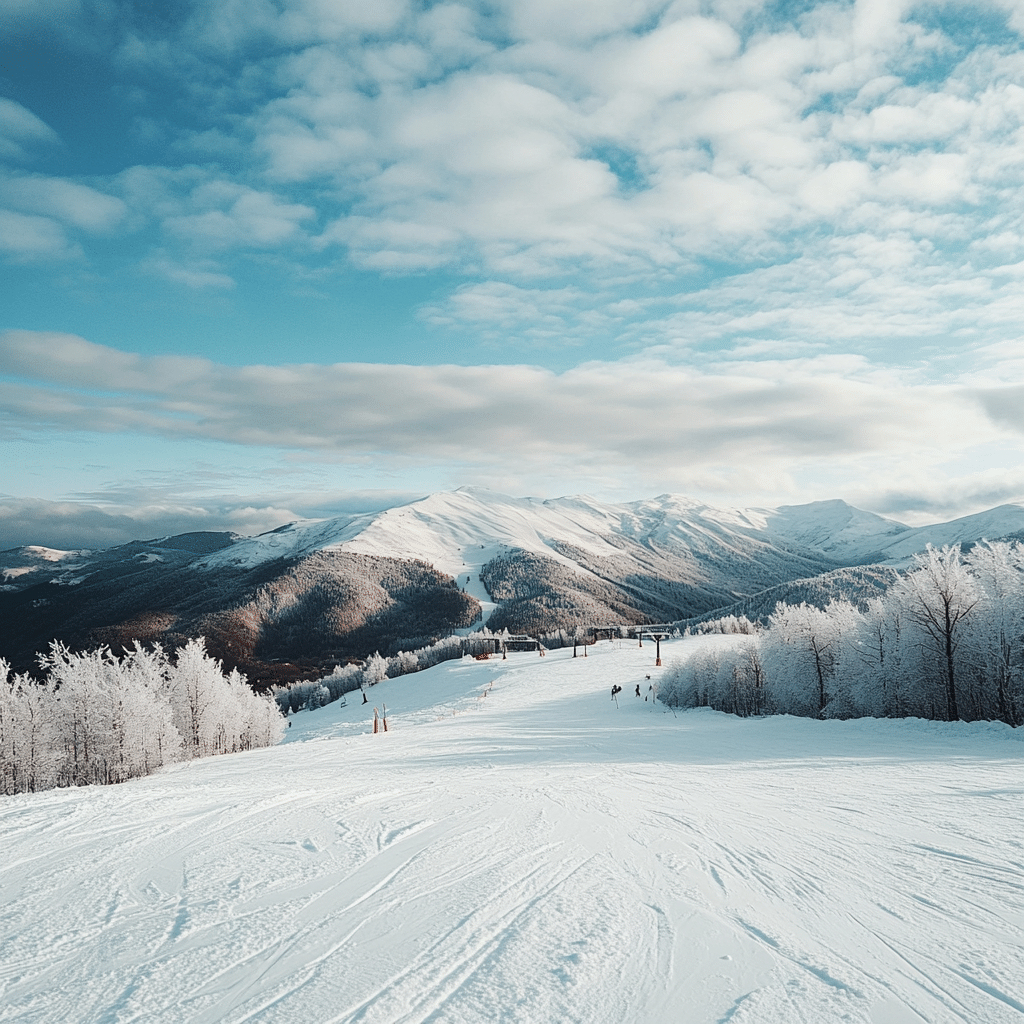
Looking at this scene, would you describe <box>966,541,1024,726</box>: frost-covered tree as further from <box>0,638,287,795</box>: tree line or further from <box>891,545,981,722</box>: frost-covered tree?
<box>0,638,287,795</box>: tree line

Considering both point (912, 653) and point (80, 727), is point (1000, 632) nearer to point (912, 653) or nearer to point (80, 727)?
point (912, 653)

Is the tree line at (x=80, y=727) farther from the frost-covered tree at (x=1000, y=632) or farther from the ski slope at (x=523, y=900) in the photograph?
the frost-covered tree at (x=1000, y=632)

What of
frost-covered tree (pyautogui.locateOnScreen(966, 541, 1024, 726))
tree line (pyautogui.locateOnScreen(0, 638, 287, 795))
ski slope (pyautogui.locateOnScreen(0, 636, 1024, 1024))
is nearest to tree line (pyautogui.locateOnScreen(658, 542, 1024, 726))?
frost-covered tree (pyautogui.locateOnScreen(966, 541, 1024, 726))

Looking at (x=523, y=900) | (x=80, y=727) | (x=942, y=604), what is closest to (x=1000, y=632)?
(x=942, y=604)

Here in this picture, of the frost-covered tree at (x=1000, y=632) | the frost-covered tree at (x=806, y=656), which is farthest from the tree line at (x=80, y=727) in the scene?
the frost-covered tree at (x=1000, y=632)

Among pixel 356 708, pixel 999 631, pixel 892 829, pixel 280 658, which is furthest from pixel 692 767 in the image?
pixel 280 658
